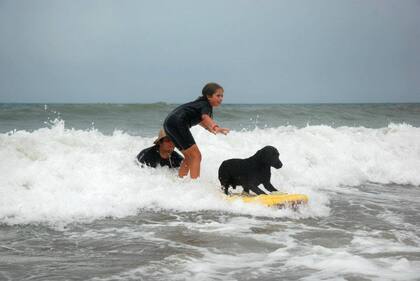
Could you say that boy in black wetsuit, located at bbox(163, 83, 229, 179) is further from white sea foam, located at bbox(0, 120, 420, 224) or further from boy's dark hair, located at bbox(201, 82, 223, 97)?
white sea foam, located at bbox(0, 120, 420, 224)

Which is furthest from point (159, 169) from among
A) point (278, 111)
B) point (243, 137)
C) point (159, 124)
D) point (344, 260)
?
point (278, 111)

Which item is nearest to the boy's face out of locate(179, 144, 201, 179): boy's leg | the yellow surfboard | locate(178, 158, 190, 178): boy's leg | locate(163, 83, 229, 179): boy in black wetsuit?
locate(163, 83, 229, 179): boy in black wetsuit

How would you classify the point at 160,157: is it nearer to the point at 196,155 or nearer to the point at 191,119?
the point at 196,155

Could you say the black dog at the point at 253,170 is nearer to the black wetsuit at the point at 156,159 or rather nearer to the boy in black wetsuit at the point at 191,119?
the boy in black wetsuit at the point at 191,119

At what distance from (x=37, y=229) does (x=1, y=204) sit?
1.12m

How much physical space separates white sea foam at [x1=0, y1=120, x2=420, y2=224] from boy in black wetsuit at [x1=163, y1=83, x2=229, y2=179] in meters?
0.48

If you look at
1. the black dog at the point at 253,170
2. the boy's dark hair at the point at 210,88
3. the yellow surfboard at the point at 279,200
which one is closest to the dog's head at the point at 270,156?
the black dog at the point at 253,170

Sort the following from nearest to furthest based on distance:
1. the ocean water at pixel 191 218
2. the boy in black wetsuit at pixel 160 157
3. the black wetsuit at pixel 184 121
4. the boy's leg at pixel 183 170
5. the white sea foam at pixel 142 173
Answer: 1. the ocean water at pixel 191 218
2. the white sea foam at pixel 142 173
3. the black wetsuit at pixel 184 121
4. the boy's leg at pixel 183 170
5. the boy in black wetsuit at pixel 160 157

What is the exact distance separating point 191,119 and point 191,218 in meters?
1.62

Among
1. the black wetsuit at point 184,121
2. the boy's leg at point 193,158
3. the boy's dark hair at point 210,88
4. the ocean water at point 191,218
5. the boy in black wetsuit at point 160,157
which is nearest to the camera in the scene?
the ocean water at point 191,218

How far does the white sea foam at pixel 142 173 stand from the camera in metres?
6.78

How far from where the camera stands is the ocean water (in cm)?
439

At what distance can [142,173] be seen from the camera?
26.9 ft

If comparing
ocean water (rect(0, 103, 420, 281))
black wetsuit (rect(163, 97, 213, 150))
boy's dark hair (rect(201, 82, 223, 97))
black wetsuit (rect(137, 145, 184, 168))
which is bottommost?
ocean water (rect(0, 103, 420, 281))
